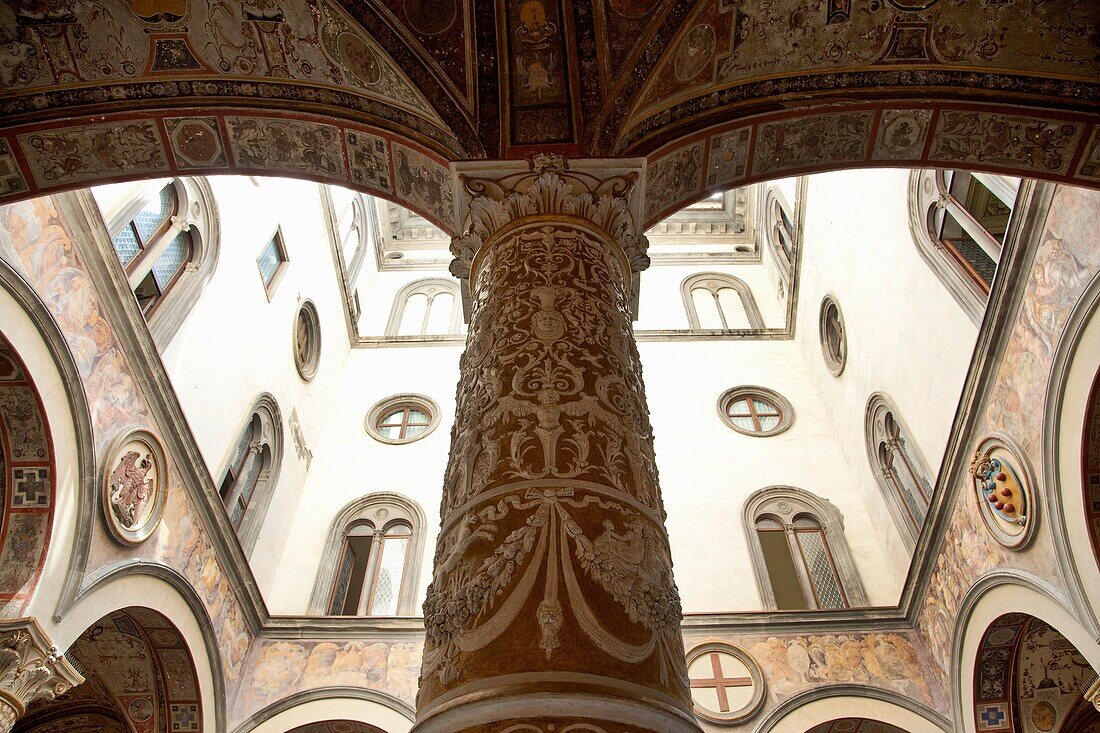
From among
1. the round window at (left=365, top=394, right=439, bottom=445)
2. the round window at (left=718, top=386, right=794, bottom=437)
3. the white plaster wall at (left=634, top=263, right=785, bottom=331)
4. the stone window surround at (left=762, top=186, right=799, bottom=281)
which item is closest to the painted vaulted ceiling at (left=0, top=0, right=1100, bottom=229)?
the round window at (left=718, top=386, right=794, bottom=437)

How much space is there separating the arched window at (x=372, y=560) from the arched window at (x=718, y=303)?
22.4ft

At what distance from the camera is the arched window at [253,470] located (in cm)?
925

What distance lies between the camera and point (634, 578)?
7.90 feet

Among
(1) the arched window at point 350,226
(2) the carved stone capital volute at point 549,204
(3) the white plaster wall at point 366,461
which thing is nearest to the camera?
(2) the carved stone capital volute at point 549,204

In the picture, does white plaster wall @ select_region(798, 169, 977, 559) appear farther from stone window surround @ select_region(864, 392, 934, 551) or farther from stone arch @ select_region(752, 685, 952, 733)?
stone arch @ select_region(752, 685, 952, 733)

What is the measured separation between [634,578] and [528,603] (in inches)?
13.3

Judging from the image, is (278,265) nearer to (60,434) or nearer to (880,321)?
(60,434)

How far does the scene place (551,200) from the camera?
4172 mm

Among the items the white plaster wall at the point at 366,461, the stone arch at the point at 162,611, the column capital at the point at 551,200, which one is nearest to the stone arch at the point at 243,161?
the column capital at the point at 551,200

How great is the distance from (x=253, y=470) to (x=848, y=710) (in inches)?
288

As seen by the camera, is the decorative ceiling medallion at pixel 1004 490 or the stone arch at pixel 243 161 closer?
the stone arch at pixel 243 161

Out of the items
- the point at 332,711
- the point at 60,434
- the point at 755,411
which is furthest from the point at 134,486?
the point at 755,411

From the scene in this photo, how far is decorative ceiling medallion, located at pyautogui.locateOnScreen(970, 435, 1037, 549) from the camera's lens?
6.58m

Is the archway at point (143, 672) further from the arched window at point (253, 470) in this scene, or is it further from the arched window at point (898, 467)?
the arched window at point (898, 467)
